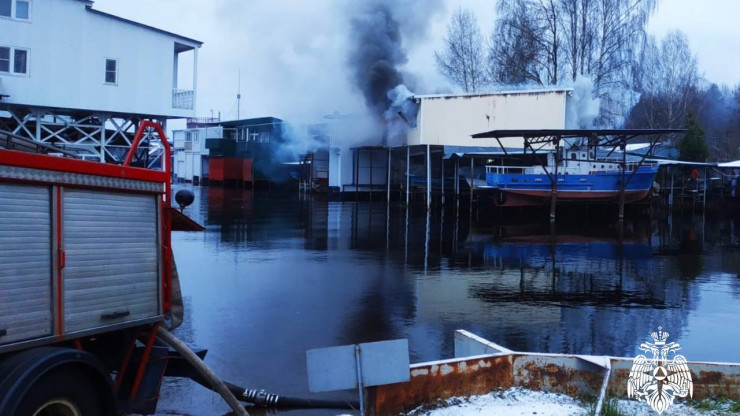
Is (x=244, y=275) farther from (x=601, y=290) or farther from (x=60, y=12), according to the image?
(x=60, y=12)

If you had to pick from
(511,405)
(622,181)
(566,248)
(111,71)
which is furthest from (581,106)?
(511,405)

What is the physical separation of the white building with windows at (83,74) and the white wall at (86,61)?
0.03 meters

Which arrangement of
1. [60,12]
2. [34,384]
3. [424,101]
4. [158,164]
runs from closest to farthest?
[34,384], [60,12], [158,164], [424,101]

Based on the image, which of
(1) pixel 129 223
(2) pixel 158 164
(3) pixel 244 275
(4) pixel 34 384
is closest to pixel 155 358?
(1) pixel 129 223

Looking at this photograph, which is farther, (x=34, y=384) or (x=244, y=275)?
(x=244, y=275)

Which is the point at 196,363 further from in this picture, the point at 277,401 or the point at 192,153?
the point at 192,153

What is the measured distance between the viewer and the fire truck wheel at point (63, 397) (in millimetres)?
3727

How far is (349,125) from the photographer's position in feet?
124

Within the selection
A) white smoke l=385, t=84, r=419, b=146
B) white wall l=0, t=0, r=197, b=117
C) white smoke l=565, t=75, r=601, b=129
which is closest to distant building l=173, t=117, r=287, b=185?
white smoke l=385, t=84, r=419, b=146

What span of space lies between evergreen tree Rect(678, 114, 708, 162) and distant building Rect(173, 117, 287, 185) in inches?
1036

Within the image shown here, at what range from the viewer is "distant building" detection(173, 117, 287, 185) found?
5183 centimetres

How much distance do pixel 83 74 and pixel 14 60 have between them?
6.40 ft

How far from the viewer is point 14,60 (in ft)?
64.2

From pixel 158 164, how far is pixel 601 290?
20.3 meters
